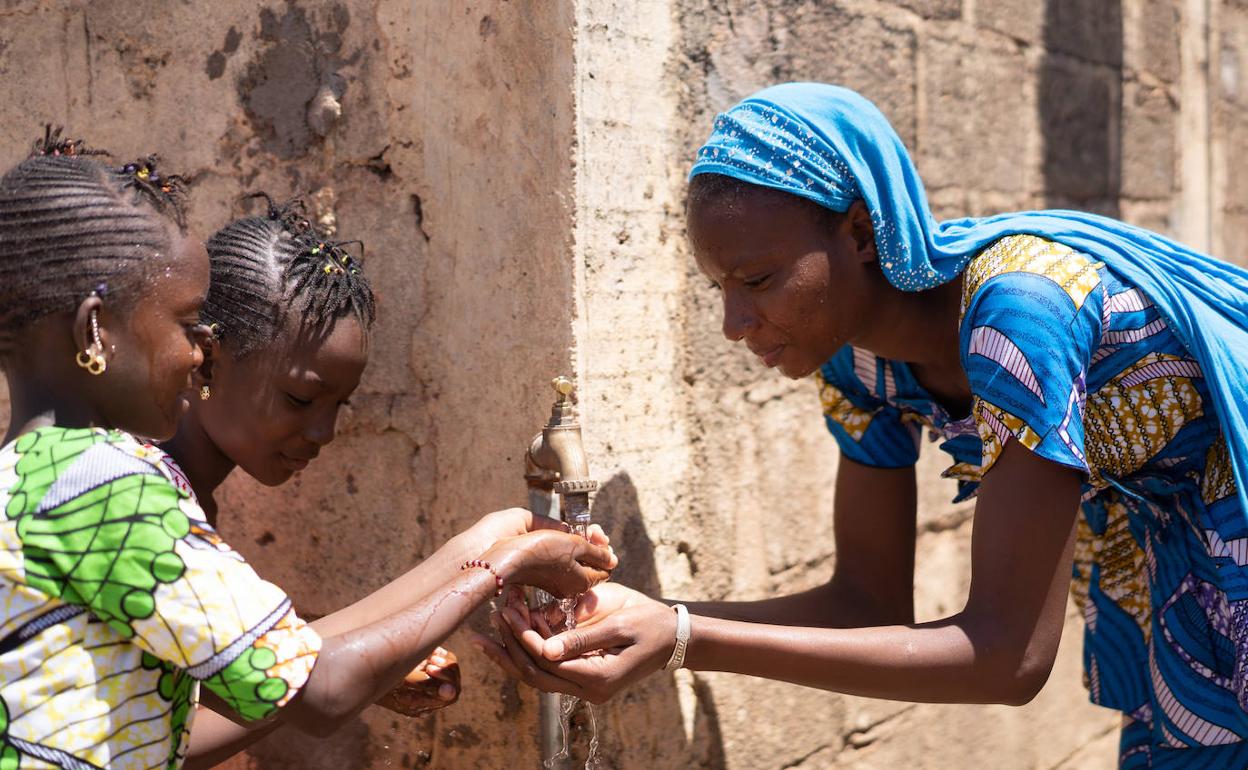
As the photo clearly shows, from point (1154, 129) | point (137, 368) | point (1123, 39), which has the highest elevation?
point (1123, 39)

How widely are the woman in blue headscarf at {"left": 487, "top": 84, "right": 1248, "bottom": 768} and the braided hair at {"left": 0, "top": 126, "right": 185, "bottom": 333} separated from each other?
832mm

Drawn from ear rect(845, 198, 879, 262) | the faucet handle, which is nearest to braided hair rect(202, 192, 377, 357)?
the faucet handle

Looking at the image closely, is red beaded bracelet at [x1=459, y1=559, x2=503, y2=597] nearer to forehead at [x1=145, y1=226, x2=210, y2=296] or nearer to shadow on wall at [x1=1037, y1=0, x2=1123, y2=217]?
forehead at [x1=145, y1=226, x2=210, y2=296]

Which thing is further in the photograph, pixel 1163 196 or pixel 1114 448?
pixel 1163 196

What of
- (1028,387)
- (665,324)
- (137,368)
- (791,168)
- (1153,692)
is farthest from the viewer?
(665,324)

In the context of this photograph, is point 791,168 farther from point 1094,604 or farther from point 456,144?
point 1094,604

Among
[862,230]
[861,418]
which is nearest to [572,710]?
[861,418]

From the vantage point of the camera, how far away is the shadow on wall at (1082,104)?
3.75 metres

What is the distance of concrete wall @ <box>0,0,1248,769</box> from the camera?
2.33m

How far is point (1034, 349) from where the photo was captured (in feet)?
6.15

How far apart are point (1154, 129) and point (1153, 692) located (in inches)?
102

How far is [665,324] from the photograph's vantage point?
98.3 inches

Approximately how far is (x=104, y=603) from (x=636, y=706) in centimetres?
124

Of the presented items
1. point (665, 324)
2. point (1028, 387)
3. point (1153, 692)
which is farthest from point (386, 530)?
point (1153, 692)
